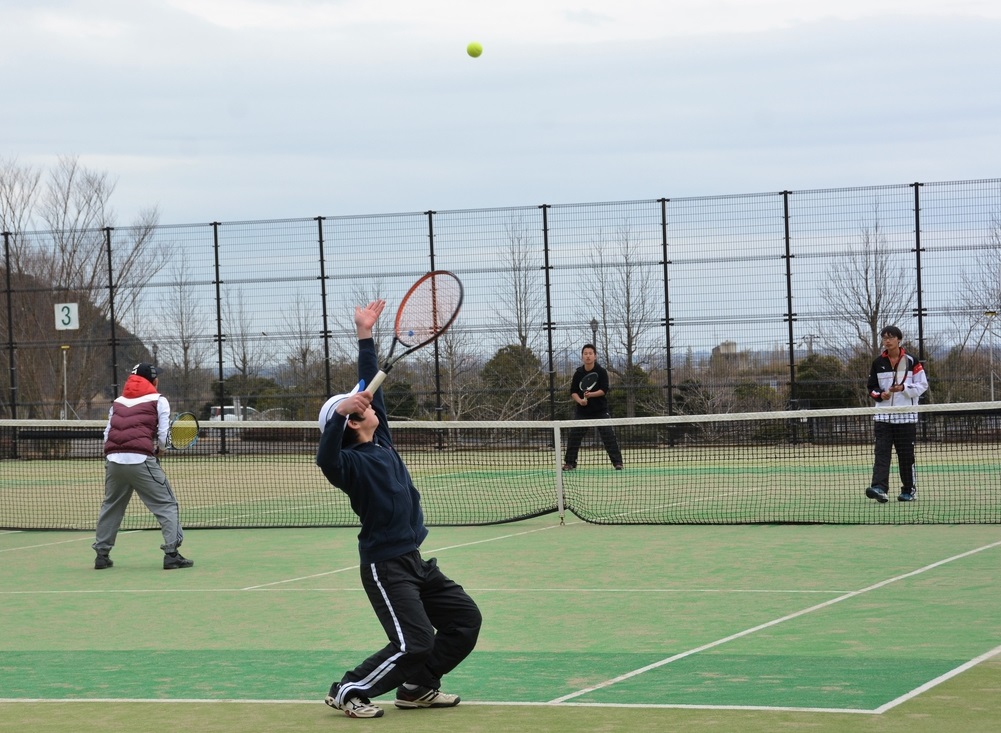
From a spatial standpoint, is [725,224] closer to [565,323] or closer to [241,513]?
[565,323]

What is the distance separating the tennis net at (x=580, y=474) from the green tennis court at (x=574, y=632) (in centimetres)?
174

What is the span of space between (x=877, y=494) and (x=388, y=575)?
8.51 metres

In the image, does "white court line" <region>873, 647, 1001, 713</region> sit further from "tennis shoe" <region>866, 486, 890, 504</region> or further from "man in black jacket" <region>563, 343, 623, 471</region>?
"man in black jacket" <region>563, 343, 623, 471</region>

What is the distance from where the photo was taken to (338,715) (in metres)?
5.83

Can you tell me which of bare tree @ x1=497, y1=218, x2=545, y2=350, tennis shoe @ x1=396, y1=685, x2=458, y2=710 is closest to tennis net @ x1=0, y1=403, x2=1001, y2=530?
bare tree @ x1=497, y1=218, x2=545, y2=350

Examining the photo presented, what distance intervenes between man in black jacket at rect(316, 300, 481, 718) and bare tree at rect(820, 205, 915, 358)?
17.3 m

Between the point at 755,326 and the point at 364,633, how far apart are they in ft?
50.8

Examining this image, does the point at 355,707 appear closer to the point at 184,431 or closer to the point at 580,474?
the point at 184,431

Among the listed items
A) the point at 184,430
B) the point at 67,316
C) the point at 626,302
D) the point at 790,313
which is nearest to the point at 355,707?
the point at 184,430

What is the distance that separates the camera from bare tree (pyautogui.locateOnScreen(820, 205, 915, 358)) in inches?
870

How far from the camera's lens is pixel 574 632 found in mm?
7551

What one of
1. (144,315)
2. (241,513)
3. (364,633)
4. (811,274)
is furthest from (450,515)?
(144,315)

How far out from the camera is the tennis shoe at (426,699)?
593cm

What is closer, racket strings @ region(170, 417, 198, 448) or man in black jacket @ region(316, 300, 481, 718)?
man in black jacket @ region(316, 300, 481, 718)
